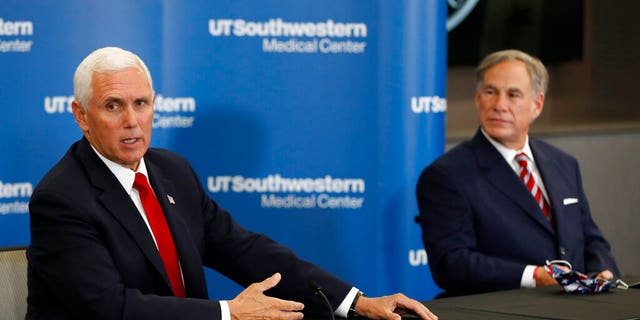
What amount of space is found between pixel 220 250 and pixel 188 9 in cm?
133

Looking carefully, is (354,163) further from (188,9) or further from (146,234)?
(146,234)

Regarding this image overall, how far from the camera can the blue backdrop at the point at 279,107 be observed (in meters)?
4.09

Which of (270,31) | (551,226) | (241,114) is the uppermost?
(270,31)

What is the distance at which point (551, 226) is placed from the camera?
3.99 meters

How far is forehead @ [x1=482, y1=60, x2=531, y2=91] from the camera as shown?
407cm

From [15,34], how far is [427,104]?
1674 millimetres

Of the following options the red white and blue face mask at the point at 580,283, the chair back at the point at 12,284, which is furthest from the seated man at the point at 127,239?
the red white and blue face mask at the point at 580,283

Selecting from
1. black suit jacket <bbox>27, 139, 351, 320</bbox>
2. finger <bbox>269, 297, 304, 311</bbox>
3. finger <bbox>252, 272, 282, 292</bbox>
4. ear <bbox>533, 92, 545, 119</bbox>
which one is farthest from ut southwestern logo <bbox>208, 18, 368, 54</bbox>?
finger <bbox>269, 297, 304, 311</bbox>

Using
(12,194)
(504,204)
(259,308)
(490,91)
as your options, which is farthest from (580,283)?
(12,194)

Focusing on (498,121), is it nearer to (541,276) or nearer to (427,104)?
(427,104)

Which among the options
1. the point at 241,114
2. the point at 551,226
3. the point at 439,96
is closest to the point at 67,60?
the point at 241,114

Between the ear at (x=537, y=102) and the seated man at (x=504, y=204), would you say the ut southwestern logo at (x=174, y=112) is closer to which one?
the seated man at (x=504, y=204)

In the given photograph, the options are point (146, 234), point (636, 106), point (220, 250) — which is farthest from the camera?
point (636, 106)

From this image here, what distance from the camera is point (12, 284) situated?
294cm
